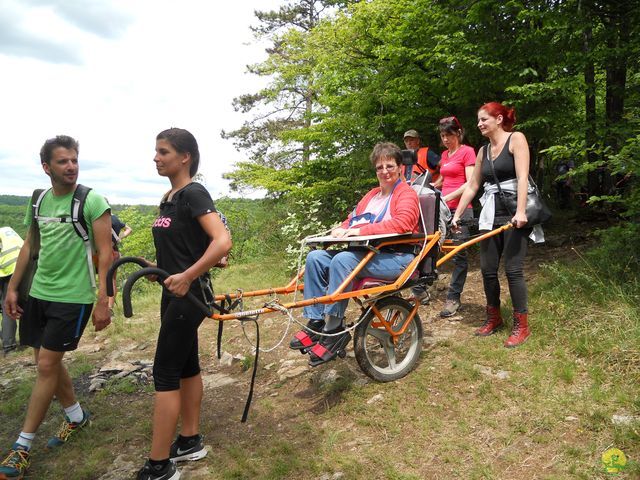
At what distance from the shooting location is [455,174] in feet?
17.9

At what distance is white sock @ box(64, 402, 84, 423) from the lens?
3.97 m

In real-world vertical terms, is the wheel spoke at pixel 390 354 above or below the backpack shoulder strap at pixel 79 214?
below

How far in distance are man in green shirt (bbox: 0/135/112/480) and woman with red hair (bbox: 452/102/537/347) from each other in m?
3.39

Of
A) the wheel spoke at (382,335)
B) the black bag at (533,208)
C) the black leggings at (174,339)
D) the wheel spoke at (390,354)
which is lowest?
the wheel spoke at (390,354)

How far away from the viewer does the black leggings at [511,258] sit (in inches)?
169

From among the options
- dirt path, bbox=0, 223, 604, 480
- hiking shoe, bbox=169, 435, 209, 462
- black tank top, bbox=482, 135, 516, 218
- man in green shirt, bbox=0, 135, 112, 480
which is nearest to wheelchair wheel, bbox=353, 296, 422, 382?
dirt path, bbox=0, 223, 604, 480

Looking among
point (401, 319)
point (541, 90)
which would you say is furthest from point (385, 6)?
point (401, 319)

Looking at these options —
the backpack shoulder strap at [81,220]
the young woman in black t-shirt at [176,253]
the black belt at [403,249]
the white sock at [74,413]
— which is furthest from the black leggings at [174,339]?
the black belt at [403,249]

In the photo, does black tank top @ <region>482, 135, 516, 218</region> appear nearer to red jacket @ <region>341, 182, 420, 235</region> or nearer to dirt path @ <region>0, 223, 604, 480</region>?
red jacket @ <region>341, 182, 420, 235</region>

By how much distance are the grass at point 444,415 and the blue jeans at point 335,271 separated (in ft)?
2.85

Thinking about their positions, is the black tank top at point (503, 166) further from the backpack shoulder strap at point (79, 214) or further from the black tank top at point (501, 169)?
the backpack shoulder strap at point (79, 214)

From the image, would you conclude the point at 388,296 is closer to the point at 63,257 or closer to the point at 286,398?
the point at 286,398

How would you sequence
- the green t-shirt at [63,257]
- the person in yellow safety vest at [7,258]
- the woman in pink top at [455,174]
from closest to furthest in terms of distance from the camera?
1. the green t-shirt at [63,257]
2. the woman in pink top at [455,174]
3. the person in yellow safety vest at [7,258]

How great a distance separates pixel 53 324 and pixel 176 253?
4.26 ft
